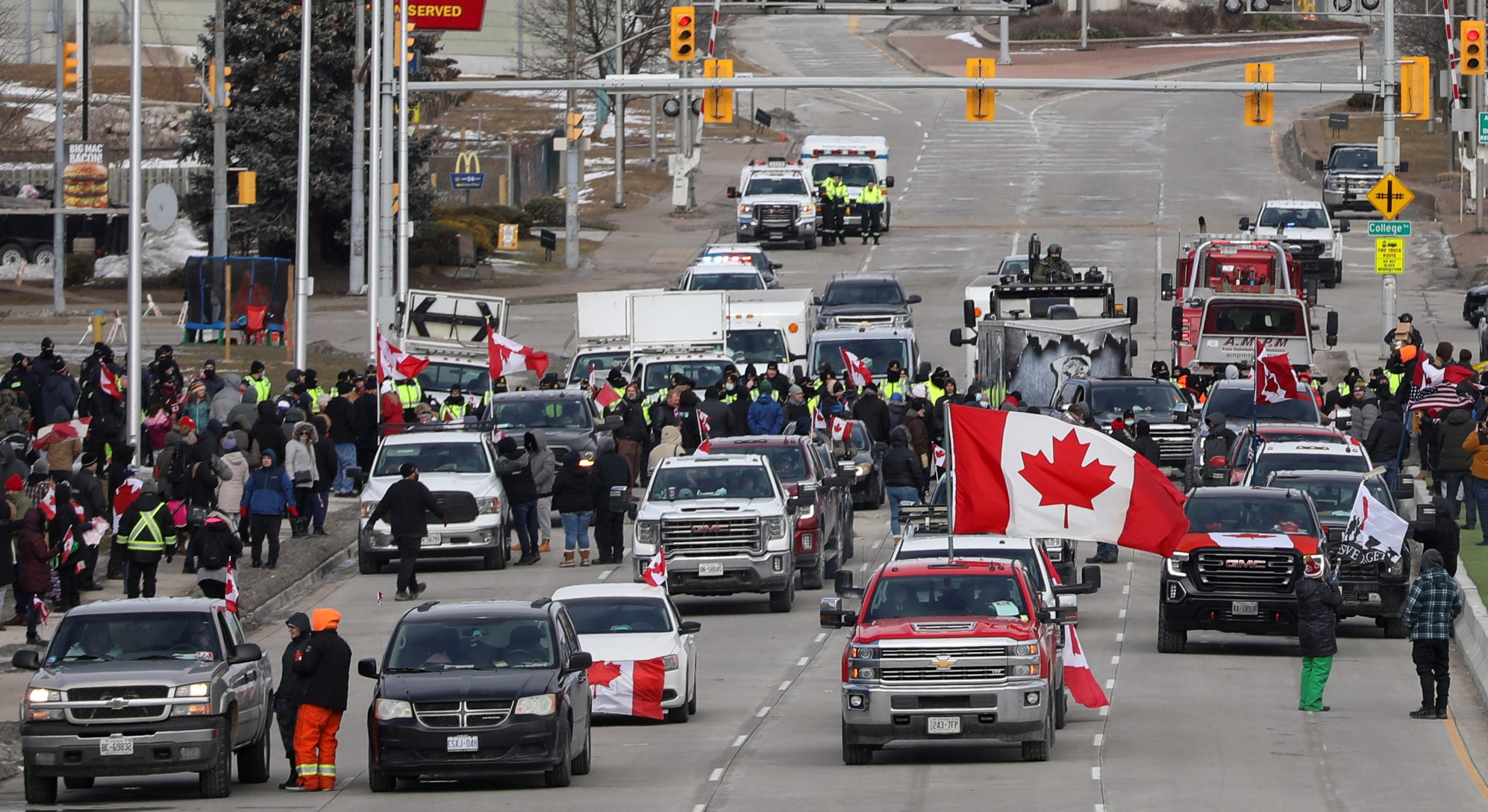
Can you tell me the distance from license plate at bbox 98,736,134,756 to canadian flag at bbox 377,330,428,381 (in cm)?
1801

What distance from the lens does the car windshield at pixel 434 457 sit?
29469mm

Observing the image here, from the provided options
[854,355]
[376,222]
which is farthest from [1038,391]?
[376,222]

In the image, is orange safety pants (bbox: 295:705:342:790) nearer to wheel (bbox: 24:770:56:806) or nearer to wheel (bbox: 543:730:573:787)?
wheel (bbox: 543:730:573:787)

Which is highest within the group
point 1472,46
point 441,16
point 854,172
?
point 441,16

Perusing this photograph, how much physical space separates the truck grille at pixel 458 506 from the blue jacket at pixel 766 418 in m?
6.24

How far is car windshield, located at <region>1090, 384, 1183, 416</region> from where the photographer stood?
36.1m

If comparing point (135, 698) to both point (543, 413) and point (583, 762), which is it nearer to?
point (583, 762)

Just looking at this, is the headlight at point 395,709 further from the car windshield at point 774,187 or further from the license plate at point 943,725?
the car windshield at point 774,187

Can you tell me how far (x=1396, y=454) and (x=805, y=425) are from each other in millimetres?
8139

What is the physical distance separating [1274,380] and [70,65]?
3184 cm

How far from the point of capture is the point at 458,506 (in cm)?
2880

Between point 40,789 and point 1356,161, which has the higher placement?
point 1356,161

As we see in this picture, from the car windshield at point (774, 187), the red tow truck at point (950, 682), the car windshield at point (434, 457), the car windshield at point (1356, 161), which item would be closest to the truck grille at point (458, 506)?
the car windshield at point (434, 457)

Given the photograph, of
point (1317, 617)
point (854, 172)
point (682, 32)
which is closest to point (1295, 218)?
point (854, 172)
